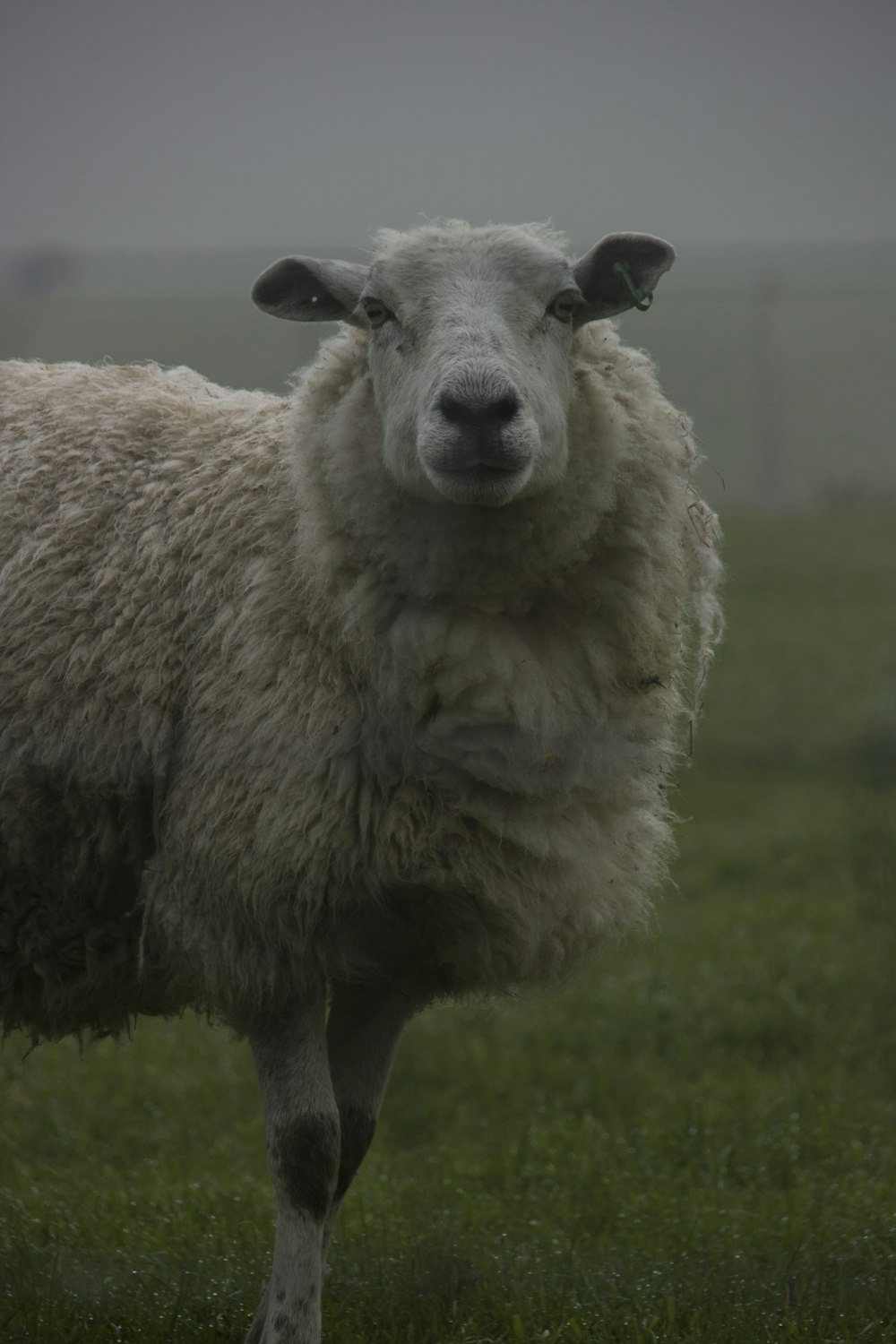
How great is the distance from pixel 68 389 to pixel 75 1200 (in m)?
2.08

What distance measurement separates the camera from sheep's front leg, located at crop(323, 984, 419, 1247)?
2.98m

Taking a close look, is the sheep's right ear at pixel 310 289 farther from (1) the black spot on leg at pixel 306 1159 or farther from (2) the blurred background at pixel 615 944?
(1) the black spot on leg at pixel 306 1159

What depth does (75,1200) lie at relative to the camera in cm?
367

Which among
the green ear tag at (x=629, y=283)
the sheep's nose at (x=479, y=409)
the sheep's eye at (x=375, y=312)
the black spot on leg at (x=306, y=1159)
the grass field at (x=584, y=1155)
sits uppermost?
the green ear tag at (x=629, y=283)

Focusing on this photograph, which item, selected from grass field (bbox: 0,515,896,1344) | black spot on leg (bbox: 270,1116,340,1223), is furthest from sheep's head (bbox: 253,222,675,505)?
black spot on leg (bbox: 270,1116,340,1223)

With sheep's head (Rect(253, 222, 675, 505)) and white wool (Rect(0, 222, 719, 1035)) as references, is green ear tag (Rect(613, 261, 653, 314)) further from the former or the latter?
white wool (Rect(0, 222, 719, 1035))

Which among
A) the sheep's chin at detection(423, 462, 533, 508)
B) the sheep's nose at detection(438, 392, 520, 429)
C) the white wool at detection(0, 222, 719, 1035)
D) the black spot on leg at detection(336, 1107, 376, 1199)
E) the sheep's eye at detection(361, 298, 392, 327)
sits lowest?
the black spot on leg at detection(336, 1107, 376, 1199)

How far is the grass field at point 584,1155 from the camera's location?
2.86 m

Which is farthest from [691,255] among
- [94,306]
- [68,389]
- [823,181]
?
[68,389]

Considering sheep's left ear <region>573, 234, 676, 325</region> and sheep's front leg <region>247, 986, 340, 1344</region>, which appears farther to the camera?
sheep's left ear <region>573, 234, 676, 325</region>

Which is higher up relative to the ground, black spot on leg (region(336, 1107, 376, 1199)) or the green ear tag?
the green ear tag

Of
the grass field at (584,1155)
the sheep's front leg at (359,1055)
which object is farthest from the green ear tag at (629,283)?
the sheep's front leg at (359,1055)

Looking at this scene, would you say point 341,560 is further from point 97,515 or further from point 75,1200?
point 75,1200

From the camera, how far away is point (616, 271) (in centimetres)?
294
